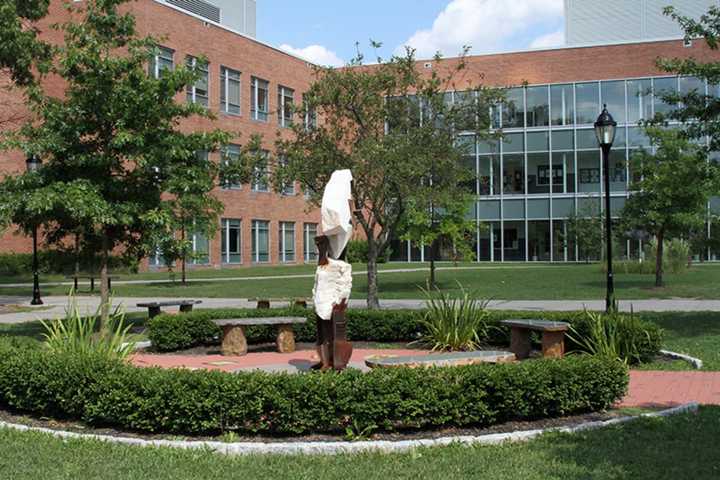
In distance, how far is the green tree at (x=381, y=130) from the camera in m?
16.3

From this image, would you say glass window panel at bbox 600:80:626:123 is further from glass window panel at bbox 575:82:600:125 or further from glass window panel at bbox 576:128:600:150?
glass window panel at bbox 576:128:600:150

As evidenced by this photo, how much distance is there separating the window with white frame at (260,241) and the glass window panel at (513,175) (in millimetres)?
15433

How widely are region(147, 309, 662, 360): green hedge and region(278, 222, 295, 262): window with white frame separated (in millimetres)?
35460

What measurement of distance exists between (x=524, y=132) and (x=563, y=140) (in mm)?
2448

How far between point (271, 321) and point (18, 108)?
1060 inches

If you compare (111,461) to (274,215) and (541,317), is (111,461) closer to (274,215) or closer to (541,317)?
(541,317)

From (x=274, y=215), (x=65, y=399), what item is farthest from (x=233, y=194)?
(x=65, y=399)

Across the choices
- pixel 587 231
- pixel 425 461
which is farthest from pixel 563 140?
pixel 425 461

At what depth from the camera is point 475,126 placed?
17234 mm

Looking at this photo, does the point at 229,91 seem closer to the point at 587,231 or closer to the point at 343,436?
the point at 587,231

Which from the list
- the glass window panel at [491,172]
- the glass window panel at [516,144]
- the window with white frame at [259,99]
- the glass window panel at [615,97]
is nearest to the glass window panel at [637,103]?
the glass window panel at [615,97]

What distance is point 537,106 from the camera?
48094 mm

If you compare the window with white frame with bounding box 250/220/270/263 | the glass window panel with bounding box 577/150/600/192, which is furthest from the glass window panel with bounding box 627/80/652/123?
the window with white frame with bounding box 250/220/270/263

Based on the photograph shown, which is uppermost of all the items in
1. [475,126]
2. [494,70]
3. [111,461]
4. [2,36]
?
[494,70]
